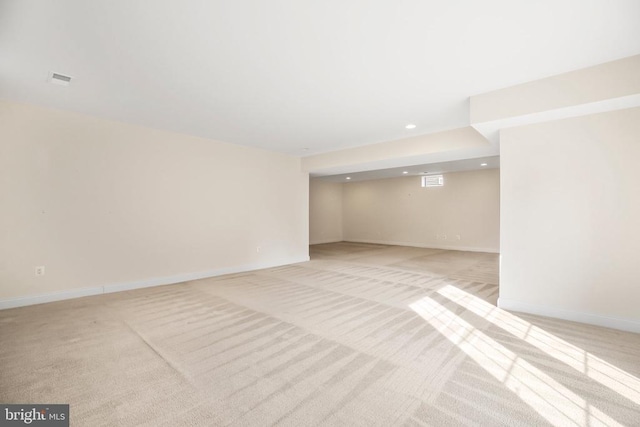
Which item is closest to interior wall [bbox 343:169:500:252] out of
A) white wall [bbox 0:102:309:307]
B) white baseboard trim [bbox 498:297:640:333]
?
white baseboard trim [bbox 498:297:640:333]

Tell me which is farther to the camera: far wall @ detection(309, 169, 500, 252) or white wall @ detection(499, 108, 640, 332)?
far wall @ detection(309, 169, 500, 252)

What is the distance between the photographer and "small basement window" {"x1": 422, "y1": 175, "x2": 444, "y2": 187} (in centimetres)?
960

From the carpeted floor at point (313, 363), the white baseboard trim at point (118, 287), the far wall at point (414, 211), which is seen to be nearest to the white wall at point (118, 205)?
the white baseboard trim at point (118, 287)

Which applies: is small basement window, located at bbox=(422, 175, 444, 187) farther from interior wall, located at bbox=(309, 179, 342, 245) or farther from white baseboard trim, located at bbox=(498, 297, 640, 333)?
white baseboard trim, located at bbox=(498, 297, 640, 333)

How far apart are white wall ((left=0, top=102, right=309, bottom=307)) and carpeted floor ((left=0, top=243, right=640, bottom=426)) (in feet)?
1.94

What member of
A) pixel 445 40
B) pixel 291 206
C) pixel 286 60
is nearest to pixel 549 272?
pixel 445 40

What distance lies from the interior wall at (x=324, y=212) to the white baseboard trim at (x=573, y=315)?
784 cm

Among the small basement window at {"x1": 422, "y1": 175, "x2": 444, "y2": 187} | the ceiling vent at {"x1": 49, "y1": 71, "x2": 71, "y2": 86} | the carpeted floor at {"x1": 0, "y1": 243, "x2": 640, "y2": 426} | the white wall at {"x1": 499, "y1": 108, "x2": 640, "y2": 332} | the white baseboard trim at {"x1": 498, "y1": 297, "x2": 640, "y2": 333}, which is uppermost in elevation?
the ceiling vent at {"x1": 49, "y1": 71, "x2": 71, "y2": 86}

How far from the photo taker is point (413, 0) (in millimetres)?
1810

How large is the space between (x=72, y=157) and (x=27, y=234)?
3.78 feet

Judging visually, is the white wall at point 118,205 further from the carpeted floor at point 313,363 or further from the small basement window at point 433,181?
the small basement window at point 433,181

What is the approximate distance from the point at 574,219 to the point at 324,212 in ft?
28.7

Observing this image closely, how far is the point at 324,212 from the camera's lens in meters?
11.4

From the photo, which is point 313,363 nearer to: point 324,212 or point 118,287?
point 118,287
